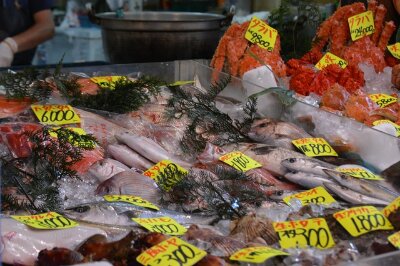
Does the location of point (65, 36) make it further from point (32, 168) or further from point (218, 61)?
point (32, 168)

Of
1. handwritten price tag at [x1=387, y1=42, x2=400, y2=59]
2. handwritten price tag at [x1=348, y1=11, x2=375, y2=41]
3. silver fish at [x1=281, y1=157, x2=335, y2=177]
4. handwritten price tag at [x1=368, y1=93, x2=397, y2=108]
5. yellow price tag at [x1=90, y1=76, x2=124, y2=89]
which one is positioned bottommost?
handwritten price tag at [x1=368, y1=93, x2=397, y2=108]

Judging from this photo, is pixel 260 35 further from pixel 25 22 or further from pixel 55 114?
pixel 25 22

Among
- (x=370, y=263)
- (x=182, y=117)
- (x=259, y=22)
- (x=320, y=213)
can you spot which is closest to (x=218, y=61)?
(x=259, y=22)

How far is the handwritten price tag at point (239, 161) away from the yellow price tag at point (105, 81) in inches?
30.5

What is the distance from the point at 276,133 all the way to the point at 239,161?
0.30m

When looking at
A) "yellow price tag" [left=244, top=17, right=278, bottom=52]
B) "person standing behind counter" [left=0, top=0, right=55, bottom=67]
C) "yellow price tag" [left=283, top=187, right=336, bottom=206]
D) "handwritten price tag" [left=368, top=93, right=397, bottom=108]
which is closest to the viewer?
"yellow price tag" [left=283, top=187, right=336, bottom=206]

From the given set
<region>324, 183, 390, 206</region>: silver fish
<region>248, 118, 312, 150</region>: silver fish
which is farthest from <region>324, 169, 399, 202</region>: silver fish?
<region>248, 118, 312, 150</region>: silver fish

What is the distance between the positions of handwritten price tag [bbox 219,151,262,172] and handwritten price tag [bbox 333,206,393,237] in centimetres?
54

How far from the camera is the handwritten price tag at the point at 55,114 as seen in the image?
2.52 m

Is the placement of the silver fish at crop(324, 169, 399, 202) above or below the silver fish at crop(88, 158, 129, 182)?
below

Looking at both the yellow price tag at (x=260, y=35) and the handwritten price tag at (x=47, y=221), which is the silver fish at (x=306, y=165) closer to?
the handwritten price tag at (x=47, y=221)

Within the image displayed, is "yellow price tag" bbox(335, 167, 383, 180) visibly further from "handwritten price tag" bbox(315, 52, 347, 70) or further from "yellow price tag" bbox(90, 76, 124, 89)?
"handwritten price tag" bbox(315, 52, 347, 70)

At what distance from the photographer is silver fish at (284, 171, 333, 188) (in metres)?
2.20

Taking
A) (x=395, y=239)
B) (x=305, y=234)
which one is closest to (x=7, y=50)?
(x=305, y=234)
